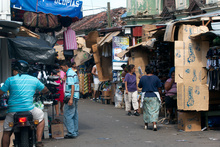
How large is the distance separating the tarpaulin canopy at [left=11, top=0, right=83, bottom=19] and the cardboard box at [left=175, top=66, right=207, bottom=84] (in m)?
6.26

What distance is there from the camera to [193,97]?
962cm

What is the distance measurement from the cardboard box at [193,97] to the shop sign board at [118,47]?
7391 millimetres

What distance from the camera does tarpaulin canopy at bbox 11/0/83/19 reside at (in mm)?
13078

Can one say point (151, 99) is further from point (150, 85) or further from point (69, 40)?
point (69, 40)

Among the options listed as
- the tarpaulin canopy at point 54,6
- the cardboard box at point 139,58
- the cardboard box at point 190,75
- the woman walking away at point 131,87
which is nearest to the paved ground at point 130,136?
the cardboard box at point 190,75

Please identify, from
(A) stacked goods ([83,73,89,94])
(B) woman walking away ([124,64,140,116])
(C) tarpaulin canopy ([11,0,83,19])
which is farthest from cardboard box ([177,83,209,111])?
(A) stacked goods ([83,73,89,94])

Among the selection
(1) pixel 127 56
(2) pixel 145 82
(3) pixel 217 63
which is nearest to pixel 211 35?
(3) pixel 217 63

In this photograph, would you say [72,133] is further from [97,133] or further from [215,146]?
[215,146]

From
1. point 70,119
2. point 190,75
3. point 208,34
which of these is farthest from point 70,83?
point 208,34

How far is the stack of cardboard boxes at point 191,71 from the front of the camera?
9539 millimetres

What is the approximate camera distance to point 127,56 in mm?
16047

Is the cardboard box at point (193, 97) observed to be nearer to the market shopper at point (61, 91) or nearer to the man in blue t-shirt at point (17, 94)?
the man in blue t-shirt at point (17, 94)

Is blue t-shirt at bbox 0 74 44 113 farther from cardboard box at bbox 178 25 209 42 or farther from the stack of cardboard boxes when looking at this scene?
cardboard box at bbox 178 25 209 42

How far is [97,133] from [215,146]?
3.31 metres
